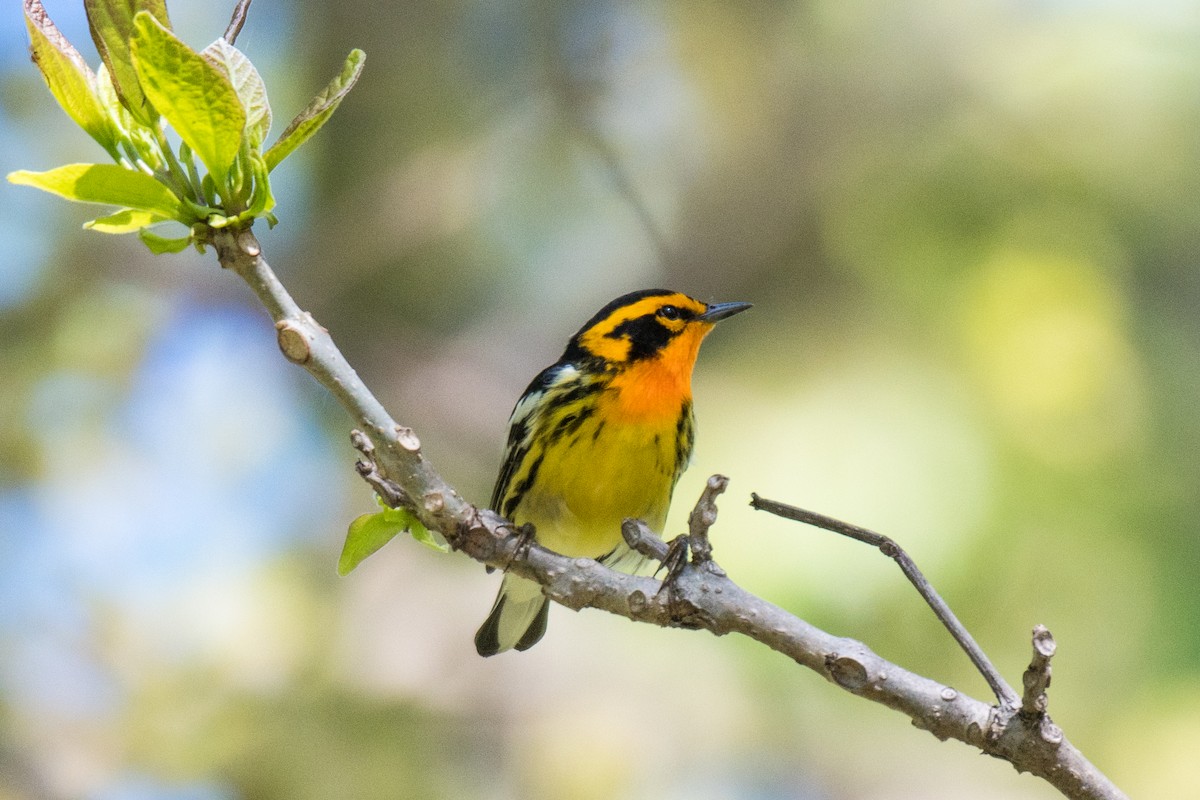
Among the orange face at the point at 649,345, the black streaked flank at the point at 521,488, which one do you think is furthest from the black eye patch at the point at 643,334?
the black streaked flank at the point at 521,488

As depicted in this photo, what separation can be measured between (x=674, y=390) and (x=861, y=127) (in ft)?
8.20

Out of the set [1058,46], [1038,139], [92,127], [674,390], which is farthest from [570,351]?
[1058,46]

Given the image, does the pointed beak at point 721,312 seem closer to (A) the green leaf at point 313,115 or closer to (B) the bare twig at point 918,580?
(B) the bare twig at point 918,580

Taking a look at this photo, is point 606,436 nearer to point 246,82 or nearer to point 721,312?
point 721,312

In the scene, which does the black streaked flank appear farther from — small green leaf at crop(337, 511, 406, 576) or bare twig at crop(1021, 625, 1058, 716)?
bare twig at crop(1021, 625, 1058, 716)

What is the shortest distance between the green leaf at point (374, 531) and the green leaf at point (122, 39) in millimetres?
621

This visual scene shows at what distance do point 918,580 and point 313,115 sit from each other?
905mm

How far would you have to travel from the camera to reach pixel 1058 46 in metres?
4.63

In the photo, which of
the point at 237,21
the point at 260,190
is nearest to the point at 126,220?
the point at 260,190

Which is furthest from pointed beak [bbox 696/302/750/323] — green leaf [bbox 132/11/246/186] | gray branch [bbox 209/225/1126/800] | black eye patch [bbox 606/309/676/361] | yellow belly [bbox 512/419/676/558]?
green leaf [bbox 132/11/246/186]

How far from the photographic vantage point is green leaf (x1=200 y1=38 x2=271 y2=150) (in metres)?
1.34

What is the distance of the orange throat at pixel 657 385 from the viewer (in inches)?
113

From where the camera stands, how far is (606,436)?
2824 millimetres

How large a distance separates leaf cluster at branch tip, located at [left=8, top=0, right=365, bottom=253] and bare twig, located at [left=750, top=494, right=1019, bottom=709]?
0.71 meters
